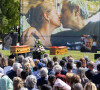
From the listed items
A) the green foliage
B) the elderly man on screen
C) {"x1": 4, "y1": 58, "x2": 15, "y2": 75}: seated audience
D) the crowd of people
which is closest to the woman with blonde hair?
the elderly man on screen

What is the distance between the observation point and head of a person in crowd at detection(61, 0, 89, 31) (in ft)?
101

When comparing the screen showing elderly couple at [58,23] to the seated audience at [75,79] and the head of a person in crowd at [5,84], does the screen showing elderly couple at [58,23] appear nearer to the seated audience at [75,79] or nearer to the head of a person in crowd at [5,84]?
the seated audience at [75,79]

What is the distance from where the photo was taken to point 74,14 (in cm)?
3102

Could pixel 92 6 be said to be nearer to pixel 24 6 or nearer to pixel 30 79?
pixel 24 6

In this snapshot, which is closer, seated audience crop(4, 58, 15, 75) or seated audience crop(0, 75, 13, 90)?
seated audience crop(0, 75, 13, 90)

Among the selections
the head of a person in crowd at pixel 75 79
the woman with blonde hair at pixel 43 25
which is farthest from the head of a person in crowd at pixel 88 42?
the woman with blonde hair at pixel 43 25

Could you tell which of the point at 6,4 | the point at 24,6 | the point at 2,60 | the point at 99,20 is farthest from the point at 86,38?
the point at 6,4

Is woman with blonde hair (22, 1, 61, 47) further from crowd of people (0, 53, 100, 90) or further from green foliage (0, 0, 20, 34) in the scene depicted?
crowd of people (0, 53, 100, 90)

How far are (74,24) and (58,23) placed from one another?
166 cm

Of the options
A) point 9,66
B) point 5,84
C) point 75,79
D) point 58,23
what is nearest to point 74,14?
point 58,23

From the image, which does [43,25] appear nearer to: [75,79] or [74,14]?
[74,14]

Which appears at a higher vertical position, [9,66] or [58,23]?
[58,23]

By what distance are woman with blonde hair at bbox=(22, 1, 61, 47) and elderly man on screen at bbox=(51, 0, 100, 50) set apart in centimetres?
70

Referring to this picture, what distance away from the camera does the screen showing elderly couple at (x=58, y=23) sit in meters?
30.8
